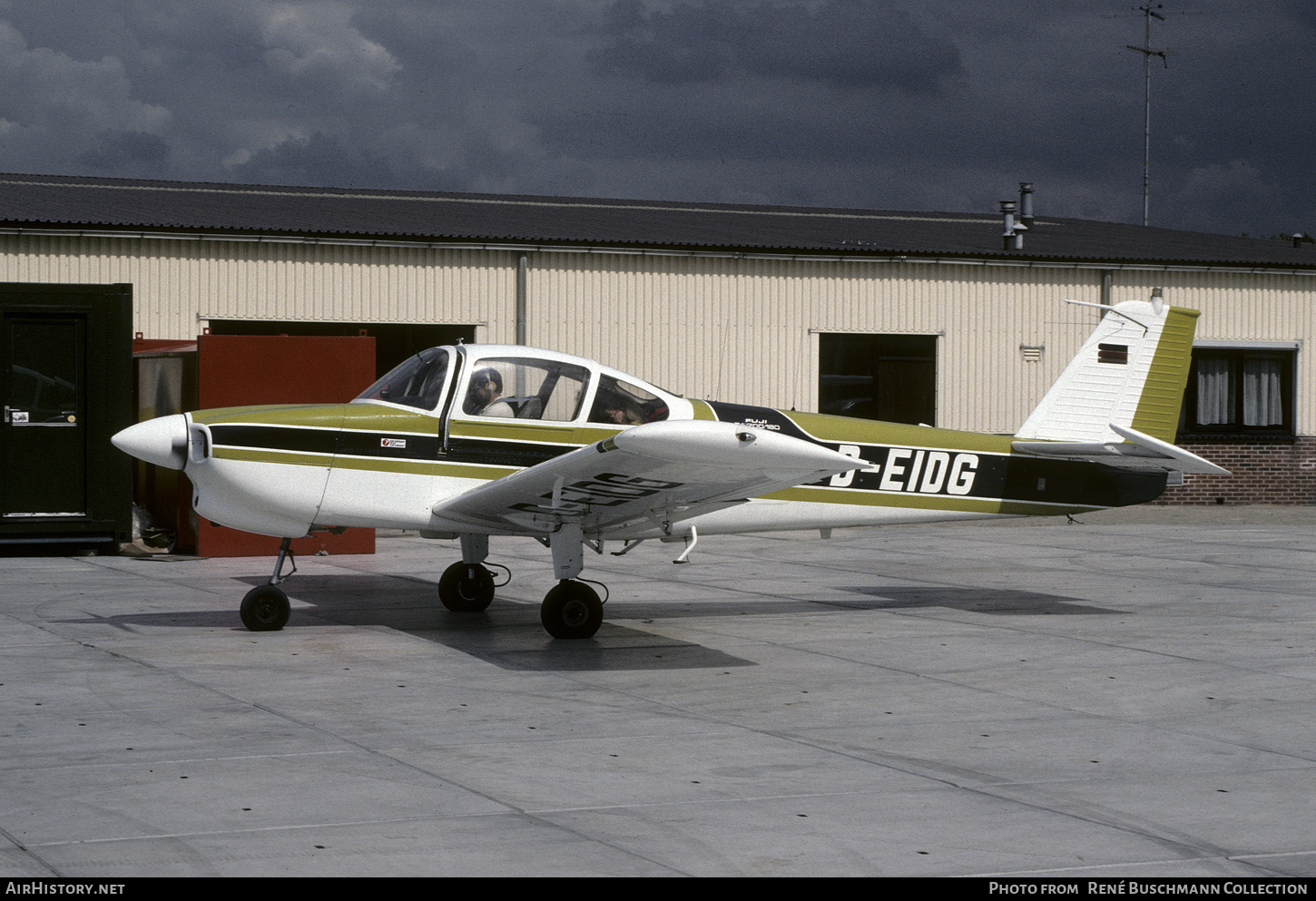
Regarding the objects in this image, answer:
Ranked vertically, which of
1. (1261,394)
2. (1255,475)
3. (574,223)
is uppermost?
Answer: (574,223)

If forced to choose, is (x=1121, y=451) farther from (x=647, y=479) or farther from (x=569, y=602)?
(x=569, y=602)

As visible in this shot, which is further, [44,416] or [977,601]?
[44,416]

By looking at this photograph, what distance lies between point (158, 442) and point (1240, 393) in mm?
19962

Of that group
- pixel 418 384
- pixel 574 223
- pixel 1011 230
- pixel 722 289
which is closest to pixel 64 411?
pixel 418 384

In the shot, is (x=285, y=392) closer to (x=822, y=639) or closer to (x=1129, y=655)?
(x=822, y=639)

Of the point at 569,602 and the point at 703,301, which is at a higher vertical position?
the point at 703,301

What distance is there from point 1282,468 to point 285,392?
55.8 ft

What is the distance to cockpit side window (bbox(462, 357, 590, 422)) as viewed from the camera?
32.9ft

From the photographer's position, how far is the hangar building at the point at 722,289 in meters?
19.0

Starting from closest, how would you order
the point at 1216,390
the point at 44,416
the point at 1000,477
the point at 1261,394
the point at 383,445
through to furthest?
1. the point at 383,445
2. the point at 1000,477
3. the point at 44,416
4. the point at 1216,390
5. the point at 1261,394

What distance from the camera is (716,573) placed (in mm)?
14117

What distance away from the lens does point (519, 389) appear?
1016 centimetres

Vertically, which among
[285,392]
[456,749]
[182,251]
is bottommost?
[456,749]

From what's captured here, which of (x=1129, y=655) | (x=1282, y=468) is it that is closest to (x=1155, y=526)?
(x=1282, y=468)
